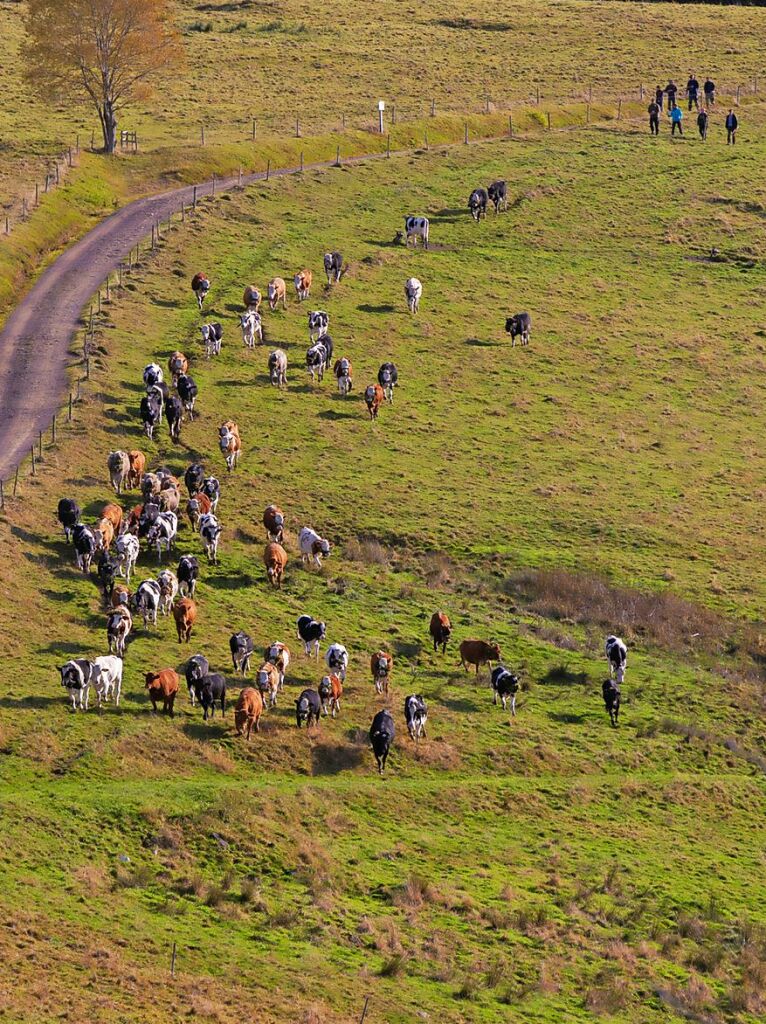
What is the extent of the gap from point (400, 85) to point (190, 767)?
82923 millimetres

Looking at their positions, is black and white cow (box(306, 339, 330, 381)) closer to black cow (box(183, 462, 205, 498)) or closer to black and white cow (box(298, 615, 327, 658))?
black cow (box(183, 462, 205, 498))

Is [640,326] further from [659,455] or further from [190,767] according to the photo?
[190,767]

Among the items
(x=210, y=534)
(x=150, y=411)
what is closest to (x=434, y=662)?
(x=210, y=534)

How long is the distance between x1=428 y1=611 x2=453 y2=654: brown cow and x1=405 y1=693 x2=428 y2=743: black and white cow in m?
5.78

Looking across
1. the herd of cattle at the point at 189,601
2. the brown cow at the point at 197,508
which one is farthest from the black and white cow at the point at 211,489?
the brown cow at the point at 197,508

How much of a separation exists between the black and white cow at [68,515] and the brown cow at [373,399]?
16.7m

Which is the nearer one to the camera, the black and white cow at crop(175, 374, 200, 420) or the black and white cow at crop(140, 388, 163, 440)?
the black and white cow at crop(140, 388, 163, 440)

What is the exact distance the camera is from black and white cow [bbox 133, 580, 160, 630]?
145ft

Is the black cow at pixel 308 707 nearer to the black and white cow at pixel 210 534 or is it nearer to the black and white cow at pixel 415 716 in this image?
the black and white cow at pixel 415 716

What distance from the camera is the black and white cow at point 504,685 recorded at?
43.7 m

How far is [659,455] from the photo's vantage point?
212 feet

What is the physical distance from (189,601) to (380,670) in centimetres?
523

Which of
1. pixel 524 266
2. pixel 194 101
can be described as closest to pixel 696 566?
pixel 524 266

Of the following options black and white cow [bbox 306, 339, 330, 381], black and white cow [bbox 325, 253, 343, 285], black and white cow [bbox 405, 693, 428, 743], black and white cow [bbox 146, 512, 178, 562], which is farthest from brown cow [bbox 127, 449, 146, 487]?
black and white cow [bbox 325, 253, 343, 285]
